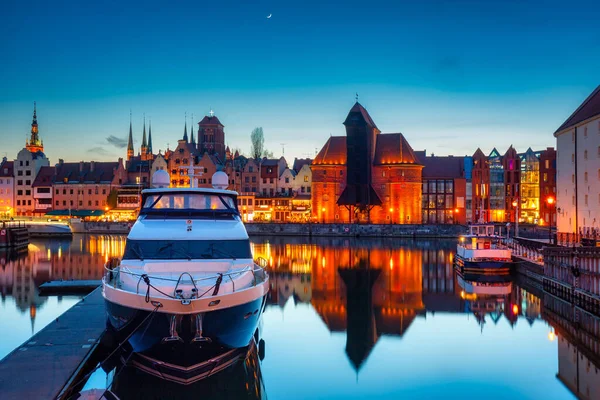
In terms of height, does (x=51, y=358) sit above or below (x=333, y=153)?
below

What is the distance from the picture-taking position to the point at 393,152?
85.0 metres

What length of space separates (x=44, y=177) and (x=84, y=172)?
7.52 metres

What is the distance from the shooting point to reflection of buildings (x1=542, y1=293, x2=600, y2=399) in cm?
1630

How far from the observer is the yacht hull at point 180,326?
45.6 feet

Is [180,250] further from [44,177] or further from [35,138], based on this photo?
[35,138]

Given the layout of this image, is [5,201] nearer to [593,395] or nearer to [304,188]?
[304,188]

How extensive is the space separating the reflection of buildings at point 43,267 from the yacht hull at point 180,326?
1158cm

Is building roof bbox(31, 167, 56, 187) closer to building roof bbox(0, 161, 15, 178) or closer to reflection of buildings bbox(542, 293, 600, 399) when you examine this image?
building roof bbox(0, 161, 15, 178)

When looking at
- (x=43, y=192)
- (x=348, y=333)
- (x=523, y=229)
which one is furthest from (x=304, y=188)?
(x=348, y=333)

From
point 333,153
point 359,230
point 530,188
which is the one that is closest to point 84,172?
point 333,153

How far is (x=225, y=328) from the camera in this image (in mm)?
14641

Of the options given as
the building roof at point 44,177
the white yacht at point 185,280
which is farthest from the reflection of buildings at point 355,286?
the building roof at point 44,177

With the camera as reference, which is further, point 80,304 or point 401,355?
point 80,304

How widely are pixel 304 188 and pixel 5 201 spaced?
174 feet
